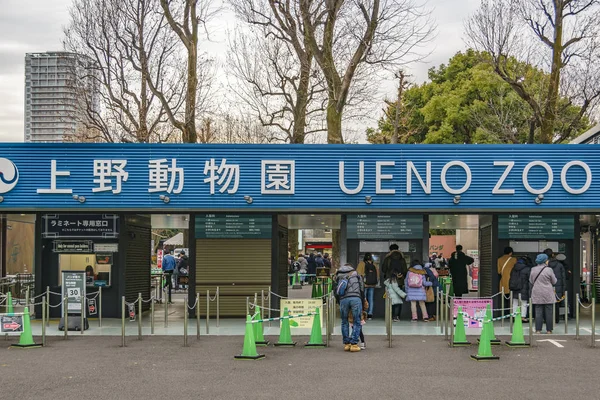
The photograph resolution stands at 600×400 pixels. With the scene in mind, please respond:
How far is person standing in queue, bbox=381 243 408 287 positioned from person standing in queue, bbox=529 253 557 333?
3.99 metres

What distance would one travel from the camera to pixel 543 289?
728 inches

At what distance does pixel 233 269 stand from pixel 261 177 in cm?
285

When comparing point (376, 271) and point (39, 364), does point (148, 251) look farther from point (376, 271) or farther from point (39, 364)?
point (39, 364)

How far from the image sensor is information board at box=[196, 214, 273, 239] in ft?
75.6

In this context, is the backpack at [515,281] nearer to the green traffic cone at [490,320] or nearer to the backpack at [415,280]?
the backpack at [415,280]

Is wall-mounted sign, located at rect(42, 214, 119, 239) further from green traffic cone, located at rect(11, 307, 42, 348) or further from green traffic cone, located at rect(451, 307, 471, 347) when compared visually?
green traffic cone, located at rect(451, 307, 471, 347)

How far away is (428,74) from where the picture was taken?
53188 millimetres

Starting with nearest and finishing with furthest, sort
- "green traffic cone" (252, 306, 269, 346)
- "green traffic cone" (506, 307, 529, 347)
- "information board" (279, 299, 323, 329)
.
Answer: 1. "green traffic cone" (506, 307, 529, 347)
2. "green traffic cone" (252, 306, 269, 346)
3. "information board" (279, 299, 323, 329)

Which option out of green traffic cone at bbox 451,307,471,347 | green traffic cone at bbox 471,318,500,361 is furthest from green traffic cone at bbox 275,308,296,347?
green traffic cone at bbox 471,318,500,361

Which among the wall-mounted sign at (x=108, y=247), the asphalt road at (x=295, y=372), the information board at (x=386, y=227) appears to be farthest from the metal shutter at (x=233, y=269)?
the asphalt road at (x=295, y=372)

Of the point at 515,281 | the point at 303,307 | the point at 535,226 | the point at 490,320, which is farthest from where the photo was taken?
the point at 535,226

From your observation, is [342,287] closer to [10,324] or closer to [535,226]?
[10,324]

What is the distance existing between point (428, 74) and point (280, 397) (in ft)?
143

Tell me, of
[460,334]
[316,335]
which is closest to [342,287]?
[316,335]
